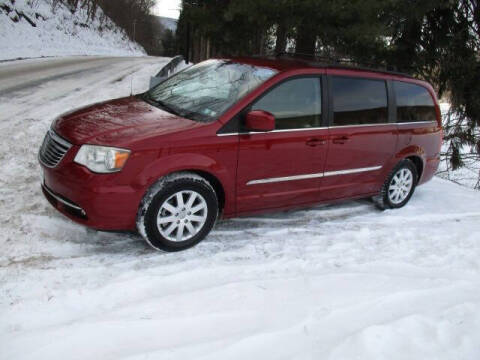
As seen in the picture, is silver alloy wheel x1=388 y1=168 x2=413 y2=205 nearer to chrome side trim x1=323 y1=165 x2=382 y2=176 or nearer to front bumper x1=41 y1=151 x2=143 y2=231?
chrome side trim x1=323 y1=165 x2=382 y2=176

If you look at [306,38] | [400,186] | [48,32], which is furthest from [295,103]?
[48,32]

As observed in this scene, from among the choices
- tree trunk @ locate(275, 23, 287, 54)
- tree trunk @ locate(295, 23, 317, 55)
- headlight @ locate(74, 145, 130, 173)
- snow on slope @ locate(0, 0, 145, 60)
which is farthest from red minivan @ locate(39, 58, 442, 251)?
snow on slope @ locate(0, 0, 145, 60)

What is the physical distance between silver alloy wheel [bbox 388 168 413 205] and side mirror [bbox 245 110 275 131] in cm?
230

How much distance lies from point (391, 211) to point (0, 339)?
14.7ft

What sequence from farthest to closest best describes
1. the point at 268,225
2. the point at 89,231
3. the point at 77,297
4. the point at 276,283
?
the point at 268,225
the point at 89,231
the point at 276,283
the point at 77,297

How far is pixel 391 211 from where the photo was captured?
5.61 meters

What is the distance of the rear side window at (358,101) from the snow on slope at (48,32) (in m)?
17.6

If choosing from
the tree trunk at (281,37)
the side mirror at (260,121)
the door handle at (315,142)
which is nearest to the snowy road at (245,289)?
the door handle at (315,142)

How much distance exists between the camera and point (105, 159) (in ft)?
11.8

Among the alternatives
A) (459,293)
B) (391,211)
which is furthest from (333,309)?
(391,211)

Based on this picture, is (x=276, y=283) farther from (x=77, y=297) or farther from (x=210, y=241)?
(x=77, y=297)

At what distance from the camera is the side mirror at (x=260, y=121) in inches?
156

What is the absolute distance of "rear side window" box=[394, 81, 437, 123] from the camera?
5.46 meters

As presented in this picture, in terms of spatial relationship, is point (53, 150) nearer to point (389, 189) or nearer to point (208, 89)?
point (208, 89)
